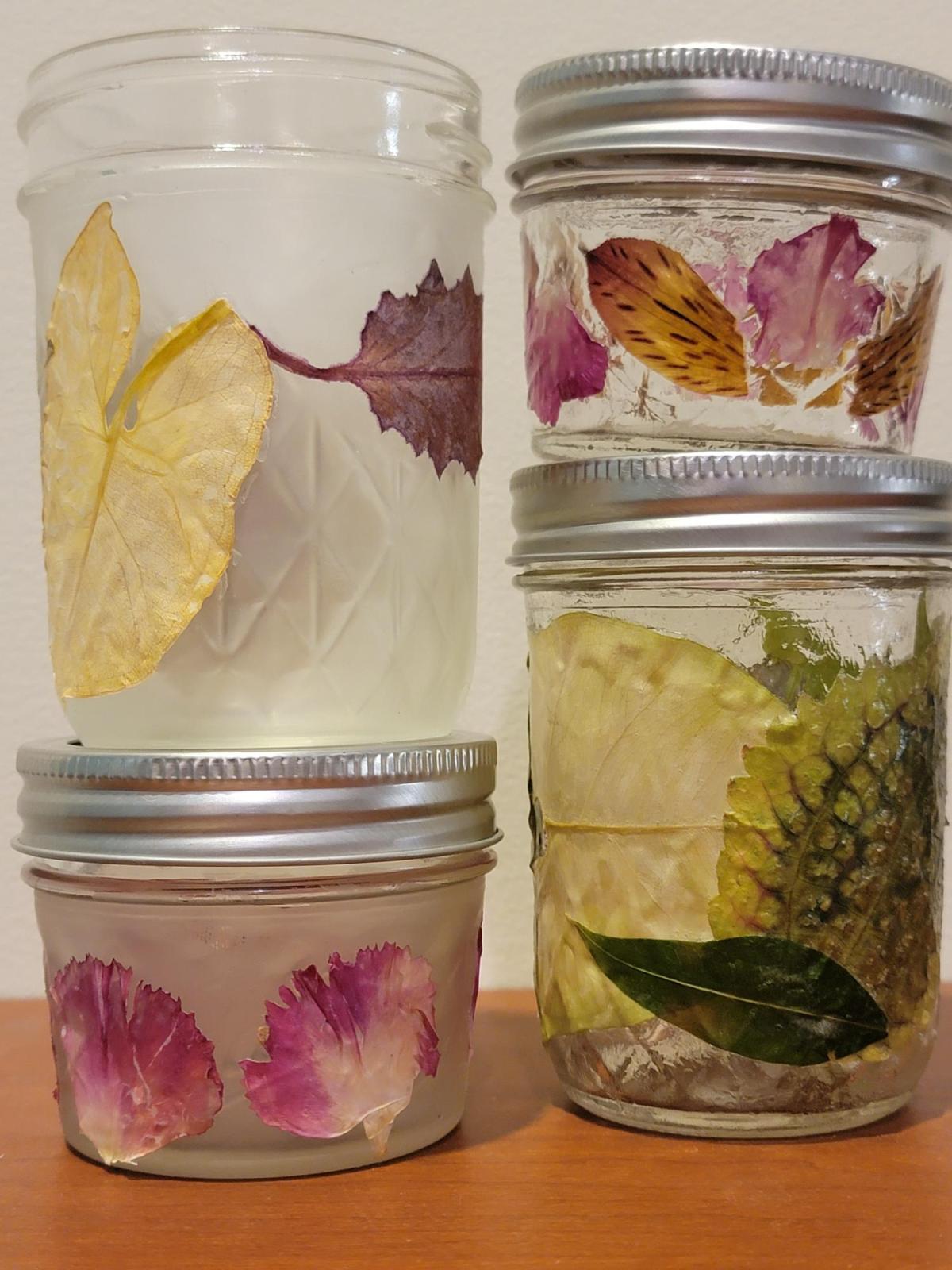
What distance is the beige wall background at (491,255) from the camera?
0.79m

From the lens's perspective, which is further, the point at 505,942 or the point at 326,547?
the point at 505,942

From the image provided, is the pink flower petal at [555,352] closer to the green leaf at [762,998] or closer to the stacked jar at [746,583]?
the stacked jar at [746,583]

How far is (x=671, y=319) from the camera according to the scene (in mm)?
525

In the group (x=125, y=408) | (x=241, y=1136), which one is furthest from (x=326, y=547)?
(x=241, y=1136)

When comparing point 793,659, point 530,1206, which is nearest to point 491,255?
point 793,659

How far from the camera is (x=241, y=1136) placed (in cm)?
50

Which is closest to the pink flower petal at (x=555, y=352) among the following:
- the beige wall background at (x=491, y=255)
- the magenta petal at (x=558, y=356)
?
the magenta petal at (x=558, y=356)

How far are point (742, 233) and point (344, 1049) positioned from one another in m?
0.29

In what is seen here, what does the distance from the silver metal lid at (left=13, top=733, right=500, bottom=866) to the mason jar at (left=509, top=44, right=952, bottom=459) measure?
0.14m

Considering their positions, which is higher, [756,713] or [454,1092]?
[756,713]

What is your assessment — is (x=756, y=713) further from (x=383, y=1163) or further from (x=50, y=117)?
(x=50, y=117)

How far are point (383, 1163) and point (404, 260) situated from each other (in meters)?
0.29

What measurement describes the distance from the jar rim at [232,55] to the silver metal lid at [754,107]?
5 cm

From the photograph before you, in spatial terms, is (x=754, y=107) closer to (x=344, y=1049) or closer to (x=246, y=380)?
(x=246, y=380)
